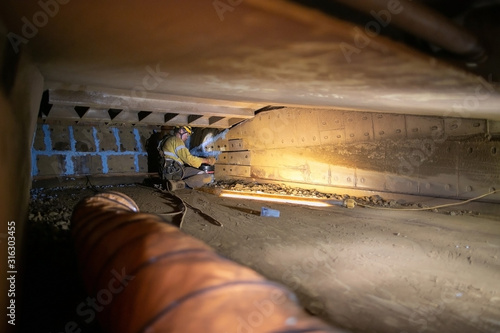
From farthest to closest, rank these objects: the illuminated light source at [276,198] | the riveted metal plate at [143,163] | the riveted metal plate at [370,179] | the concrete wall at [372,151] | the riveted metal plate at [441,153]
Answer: the riveted metal plate at [143,163] < the riveted metal plate at [370,179] < the illuminated light source at [276,198] < the riveted metal plate at [441,153] < the concrete wall at [372,151]

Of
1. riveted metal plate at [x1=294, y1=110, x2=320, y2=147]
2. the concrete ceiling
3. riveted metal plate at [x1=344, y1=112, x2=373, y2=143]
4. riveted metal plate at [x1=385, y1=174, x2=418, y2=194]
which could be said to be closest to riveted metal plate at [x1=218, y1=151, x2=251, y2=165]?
riveted metal plate at [x1=294, y1=110, x2=320, y2=147]

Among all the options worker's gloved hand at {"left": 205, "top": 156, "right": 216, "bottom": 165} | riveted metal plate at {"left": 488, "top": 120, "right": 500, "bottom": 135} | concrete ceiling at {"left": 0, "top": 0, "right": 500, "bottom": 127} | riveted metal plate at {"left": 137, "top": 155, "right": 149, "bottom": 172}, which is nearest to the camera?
concrete ceiling at {"left": 0, "top": 0, "right": 500, "bottom": 127}

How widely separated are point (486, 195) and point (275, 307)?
4.90 metres

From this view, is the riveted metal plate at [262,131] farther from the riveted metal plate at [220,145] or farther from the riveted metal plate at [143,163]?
the riveted metal plate at [143,163]

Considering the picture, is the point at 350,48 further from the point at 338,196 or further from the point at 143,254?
the point at 338,196

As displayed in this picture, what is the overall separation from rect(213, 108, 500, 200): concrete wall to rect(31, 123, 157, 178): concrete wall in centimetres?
332

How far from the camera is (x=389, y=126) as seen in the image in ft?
17.3

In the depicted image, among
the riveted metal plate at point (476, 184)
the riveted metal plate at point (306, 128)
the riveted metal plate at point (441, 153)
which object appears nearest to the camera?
the riveted metal plate at point (476, 184)

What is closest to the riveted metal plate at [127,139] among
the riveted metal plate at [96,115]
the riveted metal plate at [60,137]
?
the riveted metal plate at [60,137]

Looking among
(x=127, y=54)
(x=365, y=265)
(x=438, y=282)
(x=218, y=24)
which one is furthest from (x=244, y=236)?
(x=218, y=24)


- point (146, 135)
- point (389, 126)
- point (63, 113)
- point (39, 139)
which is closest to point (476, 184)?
point (389, 126)

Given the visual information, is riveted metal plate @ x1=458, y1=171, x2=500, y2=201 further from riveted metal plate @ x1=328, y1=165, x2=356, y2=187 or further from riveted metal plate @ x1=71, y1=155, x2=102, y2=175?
riveted metal plate @ x1=71, y1=155, x2=102, y2=175

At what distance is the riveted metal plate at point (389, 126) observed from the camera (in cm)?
512

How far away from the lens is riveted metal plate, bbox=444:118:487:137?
4.39 metres
